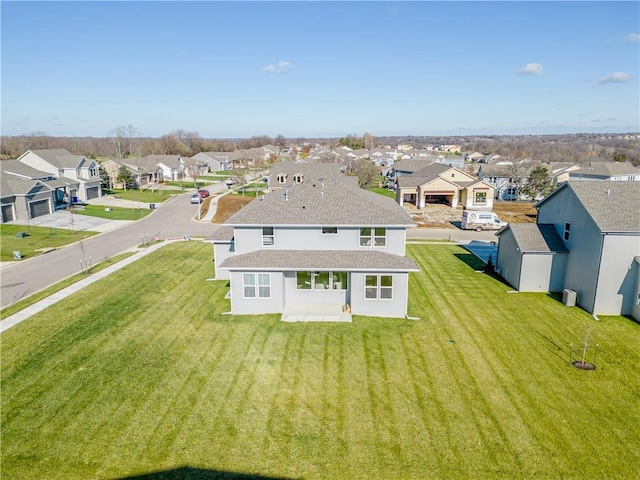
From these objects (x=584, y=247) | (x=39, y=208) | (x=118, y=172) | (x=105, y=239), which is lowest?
(x=105, y=239)

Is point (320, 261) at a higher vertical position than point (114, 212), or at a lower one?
higher

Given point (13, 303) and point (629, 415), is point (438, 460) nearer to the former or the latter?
point (629, 415)

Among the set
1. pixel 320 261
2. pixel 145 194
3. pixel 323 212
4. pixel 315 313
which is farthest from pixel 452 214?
pixel 145 194

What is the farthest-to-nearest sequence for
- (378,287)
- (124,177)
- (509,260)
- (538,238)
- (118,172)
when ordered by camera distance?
1. (118,172)
2. (124,177)
3. (509,260)
4. (538,238)
5. (378,287)

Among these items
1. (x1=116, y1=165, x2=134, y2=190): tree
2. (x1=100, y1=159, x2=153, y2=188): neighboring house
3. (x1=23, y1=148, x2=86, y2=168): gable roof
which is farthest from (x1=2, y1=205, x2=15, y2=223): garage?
(x1=100, y1=159, x2=153, y2=188): neighboring house

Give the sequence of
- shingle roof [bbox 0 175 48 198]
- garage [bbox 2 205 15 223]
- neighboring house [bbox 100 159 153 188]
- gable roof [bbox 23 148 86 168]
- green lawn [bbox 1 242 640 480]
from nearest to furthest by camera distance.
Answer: green lawn [bbox 1 242 640 480] → garage [bbox 2 205 15 223] → shingle roof [bbox 0 175 48 198] → gable roof [bbox 23 148 86 168] → neighboring house [bbox 100 159 153 188]

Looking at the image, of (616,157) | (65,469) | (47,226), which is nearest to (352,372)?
(65,469)

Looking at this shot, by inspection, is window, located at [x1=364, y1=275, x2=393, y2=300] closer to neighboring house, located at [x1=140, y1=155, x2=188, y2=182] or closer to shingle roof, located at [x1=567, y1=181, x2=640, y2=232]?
shingle roof, located at [x1=567, y1=181, x2=640, y2=232]

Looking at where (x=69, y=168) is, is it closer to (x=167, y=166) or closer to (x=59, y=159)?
(x=59, y=159)
